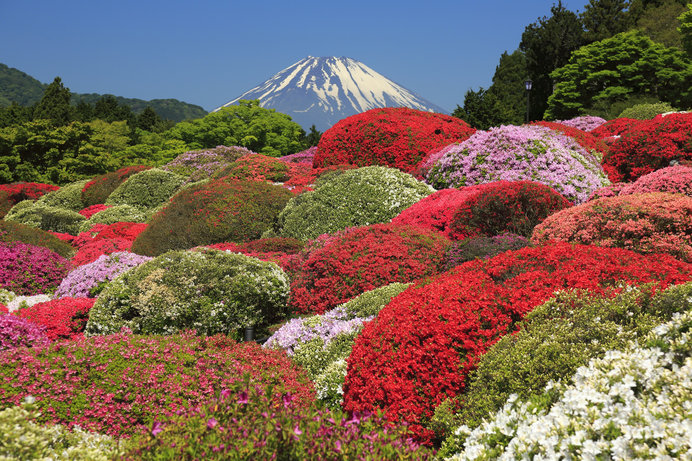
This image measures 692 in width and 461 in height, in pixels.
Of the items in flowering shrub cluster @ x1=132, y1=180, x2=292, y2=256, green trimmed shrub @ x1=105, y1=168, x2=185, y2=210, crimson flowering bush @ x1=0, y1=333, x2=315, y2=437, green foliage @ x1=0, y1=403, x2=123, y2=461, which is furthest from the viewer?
green trimmed shrub @ x1=105, y1=168, x2=185, y2=210

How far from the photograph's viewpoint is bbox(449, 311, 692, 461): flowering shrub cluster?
2.57 meters

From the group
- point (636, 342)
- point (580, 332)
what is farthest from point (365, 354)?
point (636, 342)

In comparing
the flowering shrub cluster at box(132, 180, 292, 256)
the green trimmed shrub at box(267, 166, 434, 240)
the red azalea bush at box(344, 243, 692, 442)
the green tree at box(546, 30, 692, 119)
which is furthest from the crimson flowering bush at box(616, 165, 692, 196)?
the green tree at box(546, 30, 692, 119)

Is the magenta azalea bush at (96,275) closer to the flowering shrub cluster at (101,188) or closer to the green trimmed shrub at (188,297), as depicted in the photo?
the green trimmed shrub at (188,297)

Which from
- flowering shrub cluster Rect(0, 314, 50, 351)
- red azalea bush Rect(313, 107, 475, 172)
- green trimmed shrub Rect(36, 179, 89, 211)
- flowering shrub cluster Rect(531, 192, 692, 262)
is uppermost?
red azalea bush Rect(313, 107, 475, 172)

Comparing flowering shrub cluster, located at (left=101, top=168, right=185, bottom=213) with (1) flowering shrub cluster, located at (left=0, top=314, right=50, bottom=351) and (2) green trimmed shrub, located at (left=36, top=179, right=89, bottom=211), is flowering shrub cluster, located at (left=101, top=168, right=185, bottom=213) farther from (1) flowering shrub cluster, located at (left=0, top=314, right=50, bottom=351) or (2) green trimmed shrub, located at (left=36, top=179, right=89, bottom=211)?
(1) flowering shrub cluster, located at (left=0, top=314, right=50, bottom=351)

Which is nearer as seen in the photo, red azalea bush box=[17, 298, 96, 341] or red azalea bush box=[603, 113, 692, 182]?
red azalea bush box=[17, 298, 96, 341]

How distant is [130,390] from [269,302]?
3932 millimetres

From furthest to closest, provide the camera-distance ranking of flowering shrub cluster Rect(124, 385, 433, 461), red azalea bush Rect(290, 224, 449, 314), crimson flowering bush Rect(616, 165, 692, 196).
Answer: crimson flowering bush Rect(616, 165, 692, 196), red azalea bush Rect(290, 224, 449, 314), flowering shrub cluster Rect(124, 385, 433, 461)

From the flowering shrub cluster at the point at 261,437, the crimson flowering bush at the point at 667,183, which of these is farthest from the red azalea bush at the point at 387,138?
the flowering shrub cluster at the point at 261,437

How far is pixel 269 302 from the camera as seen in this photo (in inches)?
341

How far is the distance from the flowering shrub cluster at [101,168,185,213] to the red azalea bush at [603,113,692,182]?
18.6 meters

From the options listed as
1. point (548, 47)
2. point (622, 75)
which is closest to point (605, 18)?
point (548, 47)

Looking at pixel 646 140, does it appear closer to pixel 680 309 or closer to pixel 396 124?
pixel 396 124
